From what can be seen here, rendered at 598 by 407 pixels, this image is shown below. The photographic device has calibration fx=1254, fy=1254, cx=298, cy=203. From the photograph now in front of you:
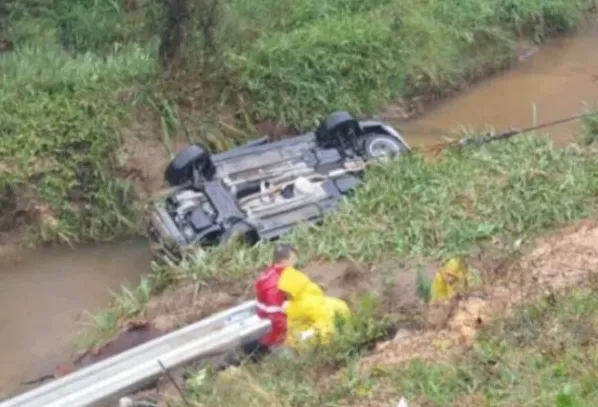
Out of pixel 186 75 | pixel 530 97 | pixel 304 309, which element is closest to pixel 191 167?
pixel 186 75

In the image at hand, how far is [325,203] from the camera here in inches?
340

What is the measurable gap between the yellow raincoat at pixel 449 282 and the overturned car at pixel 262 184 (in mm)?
1839

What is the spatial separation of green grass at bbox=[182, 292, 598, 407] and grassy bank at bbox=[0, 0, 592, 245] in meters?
2.83

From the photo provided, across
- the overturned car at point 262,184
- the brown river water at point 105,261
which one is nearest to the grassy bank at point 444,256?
the overturned car at point 262,184

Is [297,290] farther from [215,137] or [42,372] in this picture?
[215,137]

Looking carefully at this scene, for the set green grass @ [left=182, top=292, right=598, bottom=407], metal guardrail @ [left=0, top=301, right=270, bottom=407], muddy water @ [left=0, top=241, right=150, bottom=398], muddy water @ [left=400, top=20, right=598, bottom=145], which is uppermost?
green grass @ [left=182, top=292, right=598, bottom=407]

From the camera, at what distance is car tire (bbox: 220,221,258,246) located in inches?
323

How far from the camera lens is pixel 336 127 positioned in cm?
937

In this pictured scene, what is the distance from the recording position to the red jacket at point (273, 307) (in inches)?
252

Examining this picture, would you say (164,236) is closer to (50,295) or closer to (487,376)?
(50,295)

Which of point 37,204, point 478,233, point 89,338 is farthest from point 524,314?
point 37,204

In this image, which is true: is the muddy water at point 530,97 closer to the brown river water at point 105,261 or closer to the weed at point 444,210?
the brown river water at point 105,261

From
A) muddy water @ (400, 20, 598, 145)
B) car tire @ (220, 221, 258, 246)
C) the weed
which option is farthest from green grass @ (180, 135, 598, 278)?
muddy water @ (400, 20, 598, 145)

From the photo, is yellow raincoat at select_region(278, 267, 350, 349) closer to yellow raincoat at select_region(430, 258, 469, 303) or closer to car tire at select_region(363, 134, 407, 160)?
yellow raincoat at select_region(430, 258, 469, 303)
